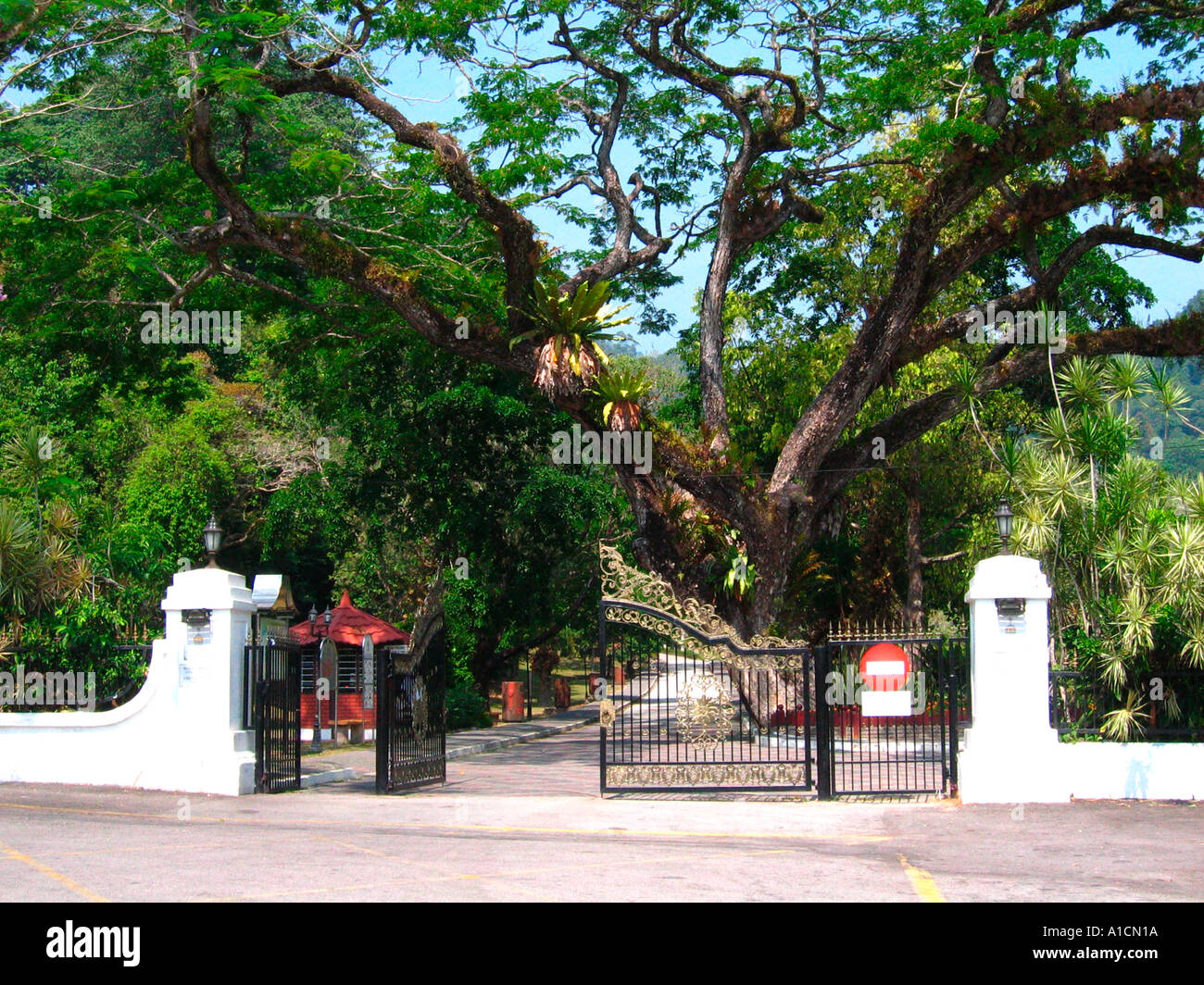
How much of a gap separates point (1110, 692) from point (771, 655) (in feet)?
12.8

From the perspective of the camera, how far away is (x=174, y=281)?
65.1 ft

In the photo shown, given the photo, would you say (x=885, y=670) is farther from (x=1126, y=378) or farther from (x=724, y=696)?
(x=1126, y=378)

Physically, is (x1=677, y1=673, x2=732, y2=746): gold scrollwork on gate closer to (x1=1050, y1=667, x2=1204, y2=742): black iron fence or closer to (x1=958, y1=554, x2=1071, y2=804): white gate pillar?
(x1=958, y1=554, x2=1071, y2=804): white gate pillar

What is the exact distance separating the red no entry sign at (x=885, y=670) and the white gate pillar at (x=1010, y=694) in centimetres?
89

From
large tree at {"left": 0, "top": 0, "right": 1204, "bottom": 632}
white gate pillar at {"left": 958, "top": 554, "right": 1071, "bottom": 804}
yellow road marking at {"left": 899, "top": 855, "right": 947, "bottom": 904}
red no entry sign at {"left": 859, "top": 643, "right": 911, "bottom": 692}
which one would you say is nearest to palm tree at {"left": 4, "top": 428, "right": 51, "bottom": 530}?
large tree at {"left": 0, "top": 0, "right": 1204, "bottom": 632}

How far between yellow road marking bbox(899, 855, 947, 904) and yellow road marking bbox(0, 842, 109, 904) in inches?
213

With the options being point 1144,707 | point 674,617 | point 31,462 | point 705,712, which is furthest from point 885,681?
point 31,462

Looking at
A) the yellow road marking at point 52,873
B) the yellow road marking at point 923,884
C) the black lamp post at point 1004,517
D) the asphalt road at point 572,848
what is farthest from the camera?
the black lamp post at point 1004,517

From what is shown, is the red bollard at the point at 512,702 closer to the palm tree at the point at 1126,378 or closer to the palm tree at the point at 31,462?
the palm tree at the point at 31,462

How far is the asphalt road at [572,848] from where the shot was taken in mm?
8359

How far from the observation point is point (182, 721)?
1446 centimetres

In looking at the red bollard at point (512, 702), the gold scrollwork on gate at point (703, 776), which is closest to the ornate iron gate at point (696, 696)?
the gold scrollwork on gate at point (703, 776)

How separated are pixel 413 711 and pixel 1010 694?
23.9 ft

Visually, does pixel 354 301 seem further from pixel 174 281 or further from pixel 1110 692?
pixel 1110 692
